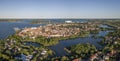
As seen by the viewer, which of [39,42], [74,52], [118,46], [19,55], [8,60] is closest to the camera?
[8,60]

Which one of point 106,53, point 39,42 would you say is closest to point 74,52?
point 106,53

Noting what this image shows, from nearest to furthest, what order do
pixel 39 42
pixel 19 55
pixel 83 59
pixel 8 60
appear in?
1. pixel 8 60
2. pixel 83 59
3. pixel 19 55
4. pixel 39 42

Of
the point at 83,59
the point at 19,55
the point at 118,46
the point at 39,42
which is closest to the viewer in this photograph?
the point at 83,59

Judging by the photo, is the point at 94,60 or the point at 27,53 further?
the point at 27,53

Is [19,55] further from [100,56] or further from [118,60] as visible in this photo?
[118,60]

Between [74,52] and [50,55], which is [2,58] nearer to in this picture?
[50,55]

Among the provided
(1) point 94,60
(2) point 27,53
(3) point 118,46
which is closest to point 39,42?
(2) point 27,53

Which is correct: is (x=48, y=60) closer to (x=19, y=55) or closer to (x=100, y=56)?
(x=19, y=55)

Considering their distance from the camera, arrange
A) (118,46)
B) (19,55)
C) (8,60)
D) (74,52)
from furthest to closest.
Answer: (118,46)
(74,52)
(19,55)
(8,60)
